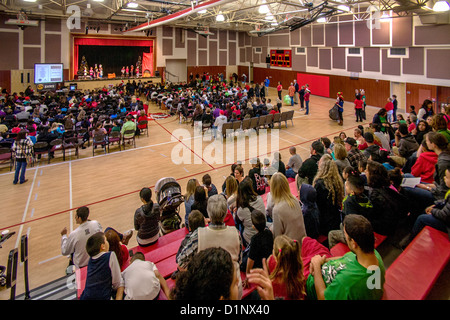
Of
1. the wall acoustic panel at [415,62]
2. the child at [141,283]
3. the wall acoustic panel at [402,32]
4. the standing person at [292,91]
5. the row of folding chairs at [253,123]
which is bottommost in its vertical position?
the child at [141,283]

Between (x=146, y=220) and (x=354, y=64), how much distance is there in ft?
64.2

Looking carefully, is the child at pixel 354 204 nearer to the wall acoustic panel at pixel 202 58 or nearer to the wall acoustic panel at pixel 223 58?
the wall acoustic panel at pixel 202 58

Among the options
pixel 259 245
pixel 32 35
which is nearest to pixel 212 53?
pixel 32 35

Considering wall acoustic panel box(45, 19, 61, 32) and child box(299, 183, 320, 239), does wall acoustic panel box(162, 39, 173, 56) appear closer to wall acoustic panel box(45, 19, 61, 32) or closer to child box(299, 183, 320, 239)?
wall acoustic panel box(45, 19, 61, 32)

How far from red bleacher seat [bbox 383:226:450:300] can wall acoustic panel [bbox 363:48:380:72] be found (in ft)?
58.0

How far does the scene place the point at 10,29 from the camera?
1895cm

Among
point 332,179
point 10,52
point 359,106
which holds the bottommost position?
point 332,179

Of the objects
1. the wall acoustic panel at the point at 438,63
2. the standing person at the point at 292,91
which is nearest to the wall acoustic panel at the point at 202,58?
the standing person at the point at 292,91

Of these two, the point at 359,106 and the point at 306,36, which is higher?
the point at 306,36

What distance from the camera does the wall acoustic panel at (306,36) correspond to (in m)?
22.0

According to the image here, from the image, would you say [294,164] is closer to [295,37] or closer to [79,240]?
[79,240]

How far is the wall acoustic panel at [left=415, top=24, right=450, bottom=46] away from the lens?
13600 mm

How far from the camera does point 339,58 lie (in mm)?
20406

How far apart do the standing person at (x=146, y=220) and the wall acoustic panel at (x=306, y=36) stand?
21676 mm
